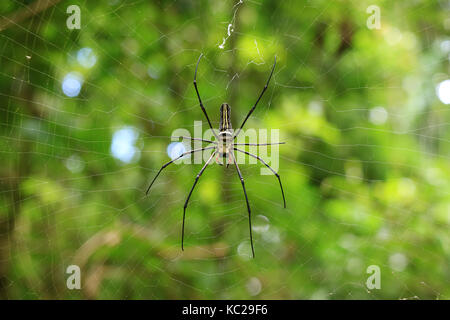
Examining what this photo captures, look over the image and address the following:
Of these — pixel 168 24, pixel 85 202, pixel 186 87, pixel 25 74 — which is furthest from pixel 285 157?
pixel 25 74

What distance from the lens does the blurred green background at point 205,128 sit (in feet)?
9.53

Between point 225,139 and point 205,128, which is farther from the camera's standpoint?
point 205,128

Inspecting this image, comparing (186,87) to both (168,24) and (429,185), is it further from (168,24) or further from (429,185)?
(429,185)

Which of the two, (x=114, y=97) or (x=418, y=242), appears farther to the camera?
(x=114, y=97)

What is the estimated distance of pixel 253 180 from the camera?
3047mm

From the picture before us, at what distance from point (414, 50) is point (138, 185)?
9.37 feet

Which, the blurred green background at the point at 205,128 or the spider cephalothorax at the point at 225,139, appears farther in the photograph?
the blurred green background at the point at 205,128

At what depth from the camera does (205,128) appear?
3.11 metres

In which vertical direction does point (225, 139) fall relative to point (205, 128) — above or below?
below

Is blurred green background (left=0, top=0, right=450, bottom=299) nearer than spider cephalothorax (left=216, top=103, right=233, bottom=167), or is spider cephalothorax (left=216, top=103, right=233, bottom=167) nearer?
spider cephalothorax (left=216, top=103, right=233, bottom=167)

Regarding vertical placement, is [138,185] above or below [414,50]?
below

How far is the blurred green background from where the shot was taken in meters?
2.90
